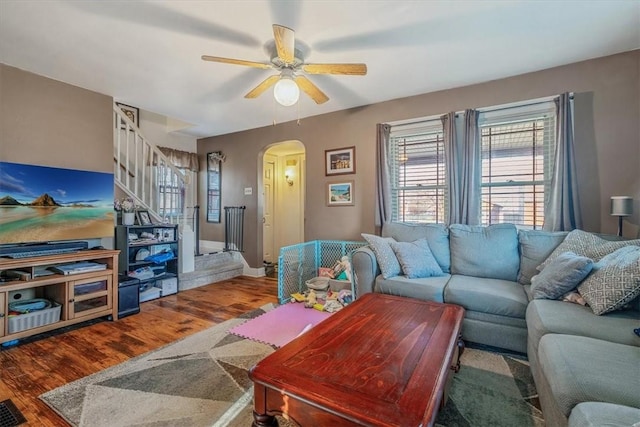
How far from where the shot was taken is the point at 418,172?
359 cm

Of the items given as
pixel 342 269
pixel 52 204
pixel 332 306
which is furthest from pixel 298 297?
pixel 52 204

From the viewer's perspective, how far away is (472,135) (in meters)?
3.11

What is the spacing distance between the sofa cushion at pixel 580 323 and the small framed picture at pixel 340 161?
→ 8.74 ft

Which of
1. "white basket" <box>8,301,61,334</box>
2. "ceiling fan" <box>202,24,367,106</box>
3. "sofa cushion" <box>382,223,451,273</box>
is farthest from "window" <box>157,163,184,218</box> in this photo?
"sofa cushion" <box>382,223,451,273</box>

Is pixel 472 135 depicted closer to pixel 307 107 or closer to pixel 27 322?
pixel 307 107

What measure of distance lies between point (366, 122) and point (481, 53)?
1.56m

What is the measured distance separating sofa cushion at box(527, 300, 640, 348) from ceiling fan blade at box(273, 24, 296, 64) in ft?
7.90

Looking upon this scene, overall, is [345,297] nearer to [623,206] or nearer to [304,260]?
[304,260]

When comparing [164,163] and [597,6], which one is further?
[164,163]

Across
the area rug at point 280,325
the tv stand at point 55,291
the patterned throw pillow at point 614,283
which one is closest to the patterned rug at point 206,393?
the area rug at point 280,325

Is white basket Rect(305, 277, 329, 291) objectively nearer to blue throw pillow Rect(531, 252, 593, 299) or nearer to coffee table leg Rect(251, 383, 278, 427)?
blue throw pillow Rect(531, 252, 593, 299)

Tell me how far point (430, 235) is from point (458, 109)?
1509mm

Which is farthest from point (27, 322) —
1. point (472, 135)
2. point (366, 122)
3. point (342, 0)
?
point (472, 135)

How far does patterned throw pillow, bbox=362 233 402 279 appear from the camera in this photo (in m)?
2.76
